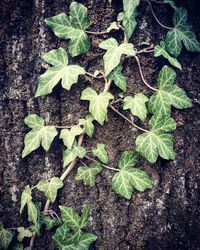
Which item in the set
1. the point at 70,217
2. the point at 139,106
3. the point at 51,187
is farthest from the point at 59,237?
the point at 139,106

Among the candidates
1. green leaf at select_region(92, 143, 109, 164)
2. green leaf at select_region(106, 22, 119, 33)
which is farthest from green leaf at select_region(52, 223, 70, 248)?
green leaf at select_region(106, 22, 119, 33)

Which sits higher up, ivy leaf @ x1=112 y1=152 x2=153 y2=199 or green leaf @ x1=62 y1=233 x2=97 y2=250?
A: ivy leaf @ x1=112 y1=152 x2=153 y2=199

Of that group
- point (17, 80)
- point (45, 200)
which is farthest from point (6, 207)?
point (17, 80)

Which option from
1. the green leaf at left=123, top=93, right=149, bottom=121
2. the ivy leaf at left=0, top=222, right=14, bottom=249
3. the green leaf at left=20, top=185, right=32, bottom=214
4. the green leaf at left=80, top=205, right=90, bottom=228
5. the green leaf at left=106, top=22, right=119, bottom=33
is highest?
the green leaf at left=106, top=22, right=119, bottom=33

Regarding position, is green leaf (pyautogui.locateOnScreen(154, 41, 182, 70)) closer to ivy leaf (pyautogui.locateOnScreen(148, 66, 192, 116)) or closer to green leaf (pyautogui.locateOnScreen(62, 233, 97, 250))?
ivy leaf (pyautogui.locateOnScreen(148, 66, 192, 116))

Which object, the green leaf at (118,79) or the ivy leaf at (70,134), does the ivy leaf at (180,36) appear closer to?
the green leaf at (118,79)
